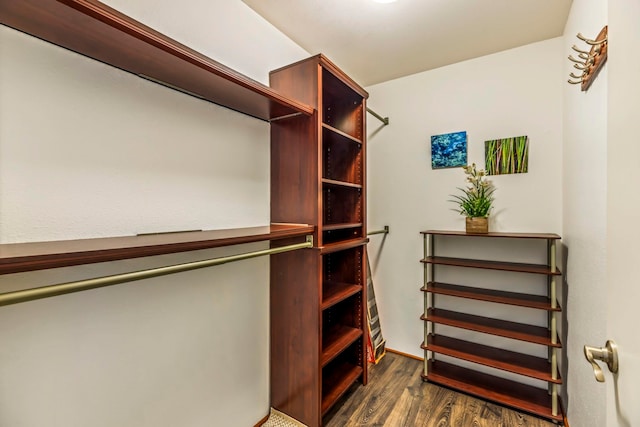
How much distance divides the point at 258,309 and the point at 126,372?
0.73 meters

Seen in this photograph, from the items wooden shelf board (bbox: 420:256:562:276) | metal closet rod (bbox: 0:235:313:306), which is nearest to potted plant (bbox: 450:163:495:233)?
wooden shelf board (bbox: 420:256:562:276)

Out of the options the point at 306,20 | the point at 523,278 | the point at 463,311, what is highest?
the point at 306,20

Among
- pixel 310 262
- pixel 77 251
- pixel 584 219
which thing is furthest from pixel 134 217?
pixel 584 219

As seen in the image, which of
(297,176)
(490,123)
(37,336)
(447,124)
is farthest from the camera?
(447,124)

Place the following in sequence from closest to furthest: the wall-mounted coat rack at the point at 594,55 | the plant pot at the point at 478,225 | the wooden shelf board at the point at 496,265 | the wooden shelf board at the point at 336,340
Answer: the wall-mounted coat rack at the point at 594,55 → the wooden shelf board at the point at 336,340 → the wooden shelf board at the point at 496,265 → the plant pot at the point at 478,225

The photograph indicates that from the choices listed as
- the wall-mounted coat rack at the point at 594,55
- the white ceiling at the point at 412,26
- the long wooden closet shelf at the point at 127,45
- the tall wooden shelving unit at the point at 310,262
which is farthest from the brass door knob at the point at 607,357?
the white ceiling at the point at 412,26

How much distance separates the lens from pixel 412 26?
193 cm

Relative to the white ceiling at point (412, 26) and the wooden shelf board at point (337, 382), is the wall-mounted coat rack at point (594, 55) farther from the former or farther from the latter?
the wooden shelf board at point (337, 382)

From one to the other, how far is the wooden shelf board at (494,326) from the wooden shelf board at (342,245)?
823 millimetres

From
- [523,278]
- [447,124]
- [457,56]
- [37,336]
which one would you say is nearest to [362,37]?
[457,56]

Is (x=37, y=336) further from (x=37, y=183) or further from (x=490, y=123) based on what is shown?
(x=490, y=123)

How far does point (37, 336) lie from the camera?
3.04 ft

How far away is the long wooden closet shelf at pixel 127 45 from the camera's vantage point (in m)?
0.80

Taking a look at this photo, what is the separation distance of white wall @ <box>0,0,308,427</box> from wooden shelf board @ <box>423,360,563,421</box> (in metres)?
1.38
